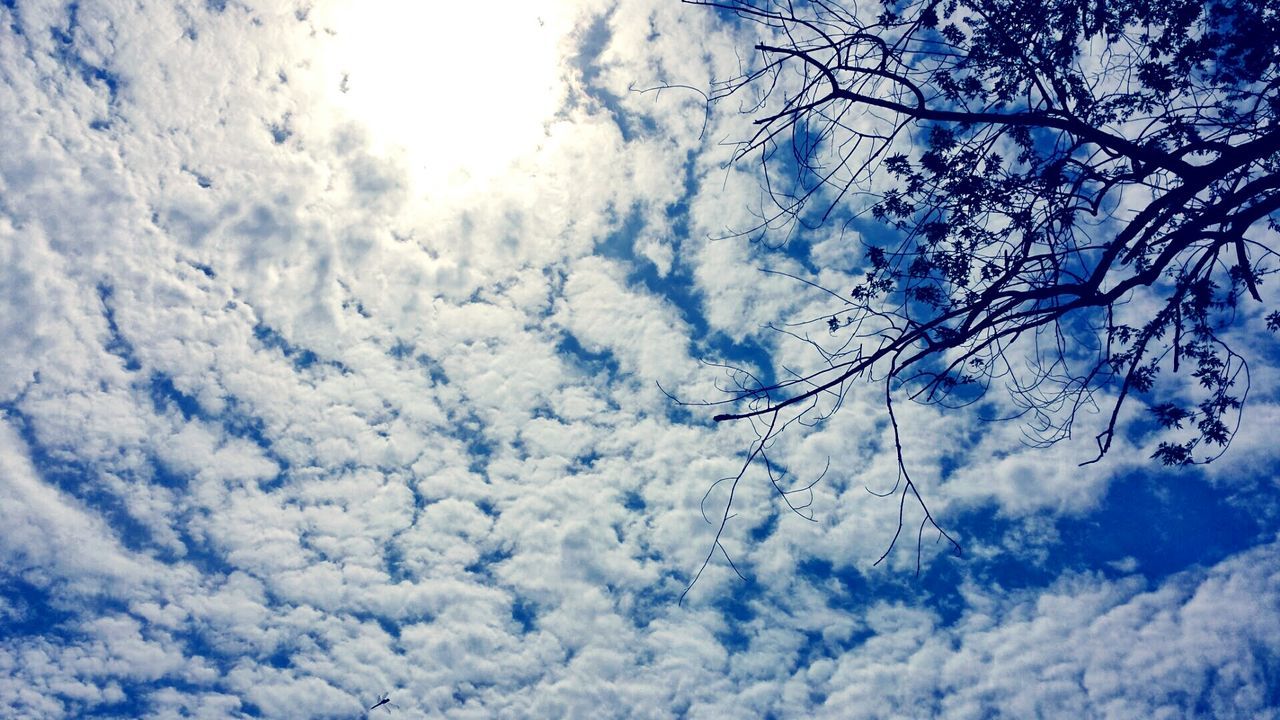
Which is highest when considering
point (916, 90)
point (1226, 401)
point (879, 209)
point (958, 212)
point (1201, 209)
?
point (879, 209)

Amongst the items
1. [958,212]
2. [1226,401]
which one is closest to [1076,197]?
[958,212]

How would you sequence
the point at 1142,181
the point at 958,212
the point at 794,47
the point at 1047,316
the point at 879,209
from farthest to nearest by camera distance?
Result: the point at 879,209, the point at 958,212, the point at 1142,181, the point at 1047,316, the point at 794,47

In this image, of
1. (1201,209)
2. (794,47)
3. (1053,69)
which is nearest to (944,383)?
(1201,209)

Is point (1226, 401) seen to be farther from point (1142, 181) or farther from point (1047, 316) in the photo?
point (1047, 316)

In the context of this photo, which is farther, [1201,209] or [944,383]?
[944,383]

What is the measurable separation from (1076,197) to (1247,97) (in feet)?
5.56

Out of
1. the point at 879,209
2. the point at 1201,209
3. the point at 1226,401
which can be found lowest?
the point at 1226,401

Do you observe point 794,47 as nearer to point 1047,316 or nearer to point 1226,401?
point 1047,316

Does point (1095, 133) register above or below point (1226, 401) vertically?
above

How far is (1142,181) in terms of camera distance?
416 centimetres

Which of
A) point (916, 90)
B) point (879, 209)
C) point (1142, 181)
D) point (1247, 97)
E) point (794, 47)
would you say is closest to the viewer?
point (794, 47)

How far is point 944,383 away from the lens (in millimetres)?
4688

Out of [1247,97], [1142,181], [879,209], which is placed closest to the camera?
[1142,181]

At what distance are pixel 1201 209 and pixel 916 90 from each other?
2543mm
